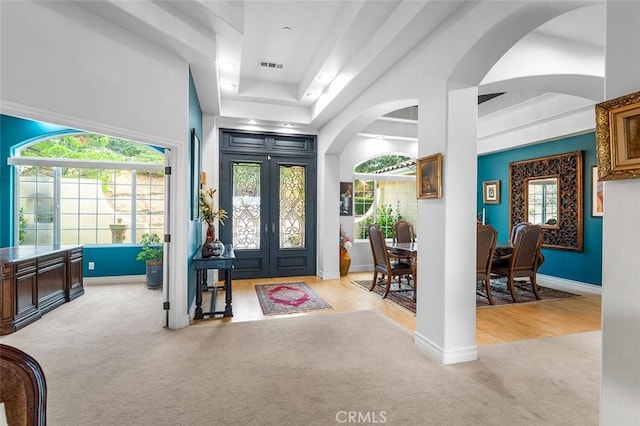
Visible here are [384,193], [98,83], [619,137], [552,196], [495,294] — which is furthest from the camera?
[384,193]

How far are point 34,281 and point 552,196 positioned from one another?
8.21 meters

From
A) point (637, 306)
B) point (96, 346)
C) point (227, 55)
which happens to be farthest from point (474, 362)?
point (227, 55)

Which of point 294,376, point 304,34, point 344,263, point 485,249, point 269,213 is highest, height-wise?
point 304,34

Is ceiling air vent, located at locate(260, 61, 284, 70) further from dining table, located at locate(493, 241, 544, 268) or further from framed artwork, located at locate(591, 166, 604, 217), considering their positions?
framed artwork, located at locate(591, 166, 604, 217)

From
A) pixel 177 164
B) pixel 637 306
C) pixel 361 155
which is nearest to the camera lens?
pixel 637 306

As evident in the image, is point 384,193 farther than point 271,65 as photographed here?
Yes

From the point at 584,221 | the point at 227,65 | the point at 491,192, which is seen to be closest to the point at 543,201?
the point at 584,221

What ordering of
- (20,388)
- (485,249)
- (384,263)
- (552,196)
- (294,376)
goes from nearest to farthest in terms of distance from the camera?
(20,388) → (294,376) → (485,249) → (384,263) → (552,196)

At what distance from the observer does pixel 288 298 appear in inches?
188

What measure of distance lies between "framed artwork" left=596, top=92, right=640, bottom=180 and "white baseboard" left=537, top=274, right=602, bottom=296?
4839 millimetres

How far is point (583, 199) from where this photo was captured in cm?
548

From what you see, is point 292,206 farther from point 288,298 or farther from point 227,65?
point 227,65

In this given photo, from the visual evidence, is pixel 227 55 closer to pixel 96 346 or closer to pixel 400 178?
pixel 96 346

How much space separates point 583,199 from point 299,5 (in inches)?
221
